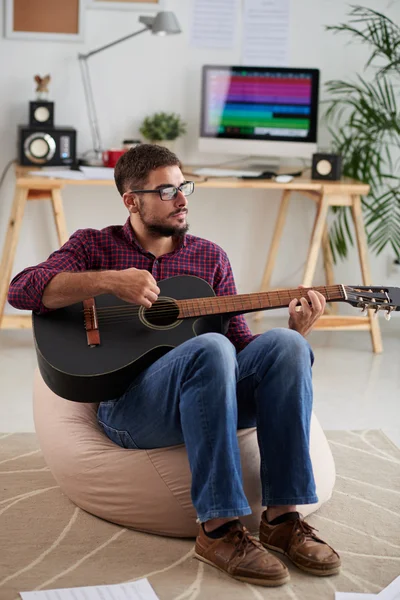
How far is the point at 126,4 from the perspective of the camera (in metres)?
4.18

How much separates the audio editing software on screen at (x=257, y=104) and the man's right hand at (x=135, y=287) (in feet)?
7.04

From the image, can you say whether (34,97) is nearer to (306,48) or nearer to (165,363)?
(306,48)

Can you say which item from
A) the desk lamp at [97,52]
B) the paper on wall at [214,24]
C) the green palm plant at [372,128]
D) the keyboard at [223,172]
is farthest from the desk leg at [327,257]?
the desk lamp at [97,52]

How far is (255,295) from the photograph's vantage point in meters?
2.29

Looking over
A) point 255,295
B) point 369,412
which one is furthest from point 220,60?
point 255,295

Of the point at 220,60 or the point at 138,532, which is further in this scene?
the point at 220,60

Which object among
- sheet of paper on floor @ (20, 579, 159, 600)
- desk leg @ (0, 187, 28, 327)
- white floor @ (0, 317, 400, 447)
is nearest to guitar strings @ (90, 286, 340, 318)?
sheet of paper on floor @ (20, 579, 159, 600)

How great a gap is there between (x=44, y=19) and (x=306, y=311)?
248 centimetres

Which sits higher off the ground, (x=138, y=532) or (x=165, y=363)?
(x=165, y=363)

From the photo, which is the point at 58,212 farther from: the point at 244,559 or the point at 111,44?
the point at 244,559

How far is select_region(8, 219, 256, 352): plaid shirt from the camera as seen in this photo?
2416 mm

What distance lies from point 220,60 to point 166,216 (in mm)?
2115

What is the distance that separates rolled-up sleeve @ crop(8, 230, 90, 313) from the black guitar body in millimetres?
51

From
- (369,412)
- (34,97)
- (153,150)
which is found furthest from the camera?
(34,97)
